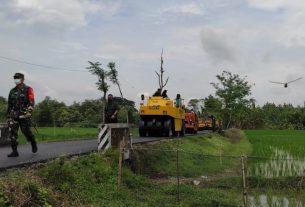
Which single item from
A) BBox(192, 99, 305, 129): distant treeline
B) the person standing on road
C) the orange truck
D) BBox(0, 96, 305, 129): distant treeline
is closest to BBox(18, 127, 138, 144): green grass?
the orange truck

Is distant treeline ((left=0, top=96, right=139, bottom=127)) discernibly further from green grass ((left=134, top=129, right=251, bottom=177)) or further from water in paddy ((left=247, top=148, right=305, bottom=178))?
water in paddy ((left=247, top=148, right=305, bottom=178))

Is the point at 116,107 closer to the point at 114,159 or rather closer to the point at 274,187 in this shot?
the point at 114,159

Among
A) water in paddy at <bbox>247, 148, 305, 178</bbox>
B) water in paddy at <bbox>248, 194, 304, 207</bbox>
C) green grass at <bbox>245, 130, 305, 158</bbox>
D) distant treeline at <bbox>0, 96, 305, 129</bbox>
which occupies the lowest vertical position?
water in paddy at <bbox>248, 194, 304, 207</bbox>

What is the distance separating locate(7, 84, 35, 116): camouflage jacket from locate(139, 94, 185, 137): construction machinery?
15.7 m

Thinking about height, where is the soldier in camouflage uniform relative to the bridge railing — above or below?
above

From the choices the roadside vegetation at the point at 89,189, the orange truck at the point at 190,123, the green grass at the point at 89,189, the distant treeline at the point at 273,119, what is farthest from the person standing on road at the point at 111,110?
the distant treeline at the point at 273,119

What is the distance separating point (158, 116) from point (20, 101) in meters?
16.3

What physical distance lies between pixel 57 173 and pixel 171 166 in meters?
8.68

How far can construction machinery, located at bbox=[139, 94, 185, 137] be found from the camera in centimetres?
2816

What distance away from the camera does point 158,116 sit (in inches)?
1126

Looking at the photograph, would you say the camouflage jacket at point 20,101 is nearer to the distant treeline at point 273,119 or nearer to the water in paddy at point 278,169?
the water in paddy at point 278,169

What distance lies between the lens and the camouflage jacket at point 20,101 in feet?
41.6

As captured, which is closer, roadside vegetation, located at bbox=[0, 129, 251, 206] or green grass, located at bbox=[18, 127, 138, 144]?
roadside vegetation, located at bbox=[0, 129, 251, 206]

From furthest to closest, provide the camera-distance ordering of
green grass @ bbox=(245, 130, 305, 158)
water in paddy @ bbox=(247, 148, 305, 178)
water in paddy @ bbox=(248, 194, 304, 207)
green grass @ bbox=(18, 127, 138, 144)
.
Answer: green grass @ bbox=(245, 130, 305, 158) → green grass @ bbox=(18, 127, 138, 144) → water in paddy @ bbox=(247, 148, 305, 178) → water in paddy @ bbox=(248, 194, 304, 207)
